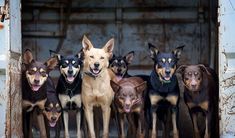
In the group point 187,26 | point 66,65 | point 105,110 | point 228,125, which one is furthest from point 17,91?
point 187,26

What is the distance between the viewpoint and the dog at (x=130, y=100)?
779 cm

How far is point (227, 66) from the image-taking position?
7.16m

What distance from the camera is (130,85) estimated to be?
7.96m

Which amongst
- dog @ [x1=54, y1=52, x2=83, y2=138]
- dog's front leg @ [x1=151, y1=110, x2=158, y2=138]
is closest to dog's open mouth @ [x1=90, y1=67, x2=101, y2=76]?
dog @ [x1=54, y1=52, x2=83, y2=138]

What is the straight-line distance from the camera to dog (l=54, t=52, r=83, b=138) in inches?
313

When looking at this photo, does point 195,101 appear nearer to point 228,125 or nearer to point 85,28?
point 228,125

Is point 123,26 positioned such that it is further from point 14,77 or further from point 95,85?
point 14,77

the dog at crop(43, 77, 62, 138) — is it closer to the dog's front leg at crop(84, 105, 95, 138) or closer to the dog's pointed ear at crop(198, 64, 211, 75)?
the dog's front leg at crop(84, 105, 95, 138)

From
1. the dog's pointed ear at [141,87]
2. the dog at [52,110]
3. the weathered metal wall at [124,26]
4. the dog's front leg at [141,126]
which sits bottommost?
the dog's front leg at [141,126]

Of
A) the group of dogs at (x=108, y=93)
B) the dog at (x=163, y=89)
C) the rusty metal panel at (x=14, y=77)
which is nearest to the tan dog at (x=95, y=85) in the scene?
the group of dogs at (x=108, y=93)

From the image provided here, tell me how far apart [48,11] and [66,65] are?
2.74 m

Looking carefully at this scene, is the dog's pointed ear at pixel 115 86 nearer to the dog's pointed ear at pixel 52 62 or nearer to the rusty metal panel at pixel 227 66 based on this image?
the dog's pointed ear at pixel 52 62

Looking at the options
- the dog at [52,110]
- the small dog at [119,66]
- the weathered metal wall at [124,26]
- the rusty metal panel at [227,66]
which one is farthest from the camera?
the weathered metal wall at [124,26]

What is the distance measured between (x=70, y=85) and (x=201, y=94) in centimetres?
184
